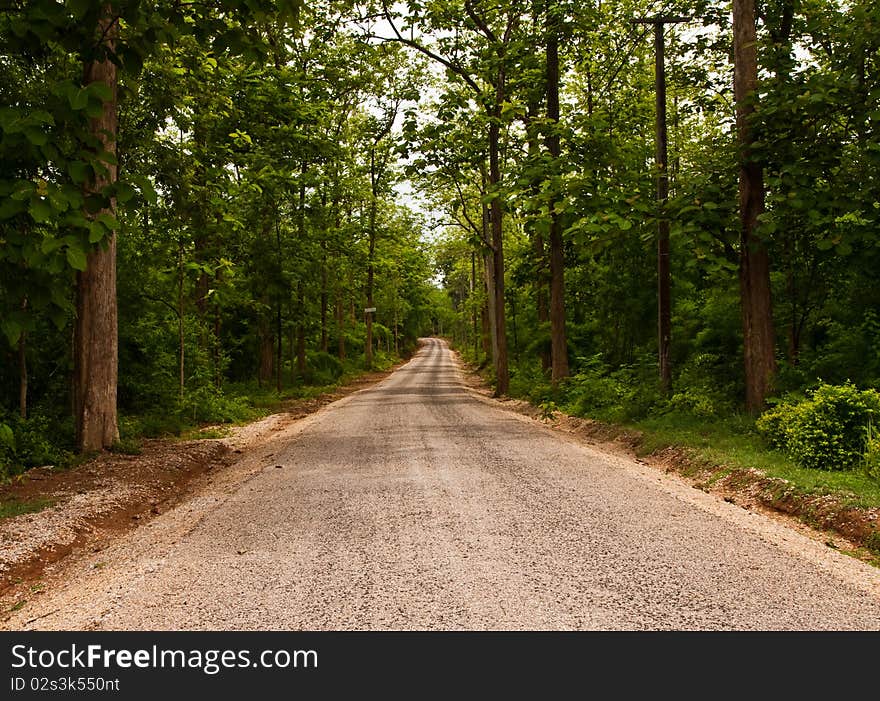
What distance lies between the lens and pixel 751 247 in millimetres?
9047

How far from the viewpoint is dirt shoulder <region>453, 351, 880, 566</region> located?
4.84m

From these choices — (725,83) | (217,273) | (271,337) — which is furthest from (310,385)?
(725,83)

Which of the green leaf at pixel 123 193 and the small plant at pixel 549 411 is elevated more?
the green leaf at pixel 123 193

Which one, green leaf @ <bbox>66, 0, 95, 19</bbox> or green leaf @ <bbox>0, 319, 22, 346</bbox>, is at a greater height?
green leaf @ <bbox>66, 0, 95, 19</bbox>

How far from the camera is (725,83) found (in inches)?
526

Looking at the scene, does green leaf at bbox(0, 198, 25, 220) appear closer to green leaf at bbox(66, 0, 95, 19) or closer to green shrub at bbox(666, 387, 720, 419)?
green leaf at bbox(66, 0, 95, 19)

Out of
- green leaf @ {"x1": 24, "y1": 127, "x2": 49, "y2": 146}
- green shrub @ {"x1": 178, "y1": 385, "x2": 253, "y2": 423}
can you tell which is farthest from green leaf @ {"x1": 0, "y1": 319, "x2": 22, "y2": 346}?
green shrub @ {"x1": 178, "y1": 385, "x2": 253, "y2": 423}

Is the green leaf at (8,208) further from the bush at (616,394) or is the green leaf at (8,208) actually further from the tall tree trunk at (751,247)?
the bush at (616,394)

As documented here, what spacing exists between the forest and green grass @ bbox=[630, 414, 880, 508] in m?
0.17

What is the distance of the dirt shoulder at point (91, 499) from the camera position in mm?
4777

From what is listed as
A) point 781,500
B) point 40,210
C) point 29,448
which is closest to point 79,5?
point 40,210

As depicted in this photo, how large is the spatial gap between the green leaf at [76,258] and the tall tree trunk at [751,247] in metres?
8.54

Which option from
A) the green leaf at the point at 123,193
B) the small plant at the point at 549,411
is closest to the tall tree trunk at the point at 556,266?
the small plant at the point at 549,411

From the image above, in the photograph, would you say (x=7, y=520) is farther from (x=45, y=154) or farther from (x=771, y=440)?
(x=771, y=440)
